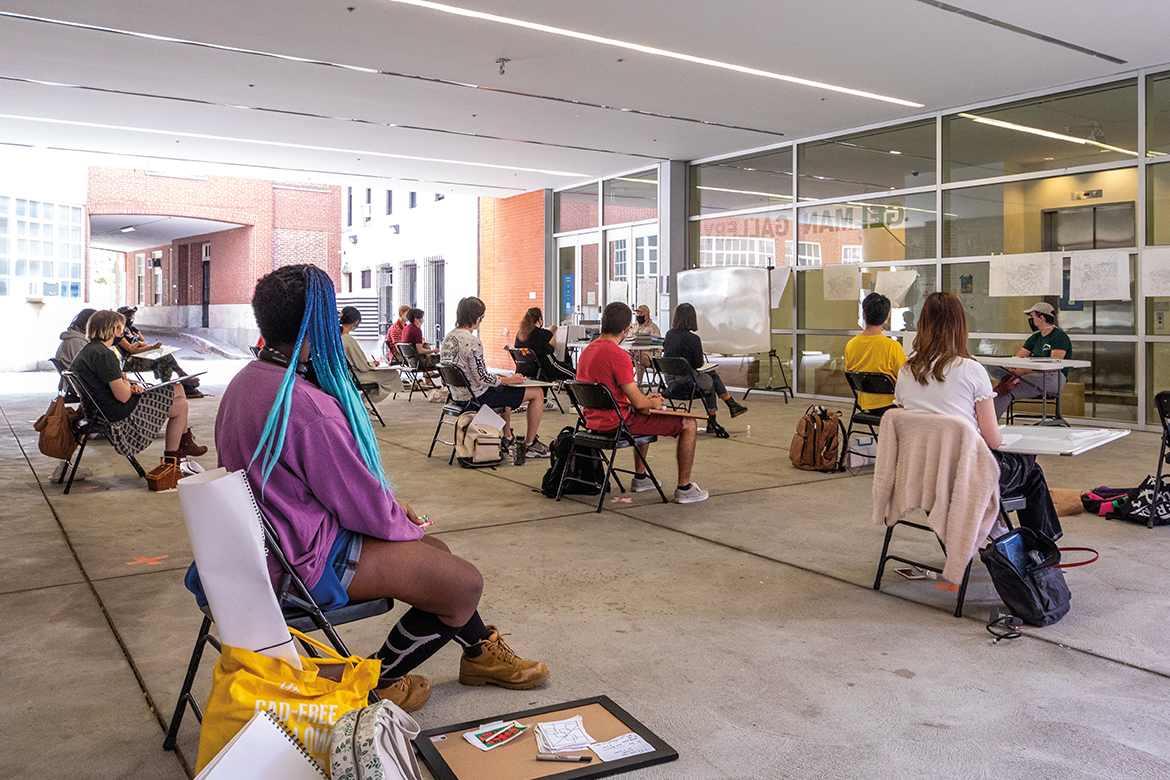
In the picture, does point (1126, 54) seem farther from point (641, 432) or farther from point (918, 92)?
point (641, 432)

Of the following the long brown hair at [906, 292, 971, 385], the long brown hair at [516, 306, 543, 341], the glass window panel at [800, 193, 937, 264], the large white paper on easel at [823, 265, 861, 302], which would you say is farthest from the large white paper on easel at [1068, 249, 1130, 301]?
the long brown hair at [906, 292, 971, 385]

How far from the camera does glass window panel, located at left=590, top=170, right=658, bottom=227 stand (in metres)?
14.2

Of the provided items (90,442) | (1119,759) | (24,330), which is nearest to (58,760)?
(1119,759)

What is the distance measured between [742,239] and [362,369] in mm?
6238

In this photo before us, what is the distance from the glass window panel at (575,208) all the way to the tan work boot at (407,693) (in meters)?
13.4

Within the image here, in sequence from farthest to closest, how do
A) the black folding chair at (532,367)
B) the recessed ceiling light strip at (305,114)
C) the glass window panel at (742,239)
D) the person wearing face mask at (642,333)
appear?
the glass window panel at (742,239), the person wearing face mask at (642,333), the black folding chair at (532,367), the recessed ceiling light strip at (305,114)

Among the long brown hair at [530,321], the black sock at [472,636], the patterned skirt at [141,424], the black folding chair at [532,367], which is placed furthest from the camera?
the long brown hair at [530,321]

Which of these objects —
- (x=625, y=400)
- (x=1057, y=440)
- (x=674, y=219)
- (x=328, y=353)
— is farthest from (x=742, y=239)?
(x=328, y=353)

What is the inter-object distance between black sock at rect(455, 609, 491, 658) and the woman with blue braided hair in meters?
0.28

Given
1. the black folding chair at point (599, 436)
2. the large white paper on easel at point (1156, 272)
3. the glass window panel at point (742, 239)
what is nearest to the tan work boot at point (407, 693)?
the black folding chair at point (599, 436)

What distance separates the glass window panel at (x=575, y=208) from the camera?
51.3ft

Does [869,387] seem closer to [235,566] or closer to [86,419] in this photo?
[235,566]

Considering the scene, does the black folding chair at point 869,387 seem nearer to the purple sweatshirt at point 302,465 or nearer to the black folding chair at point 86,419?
the purple sweatshirt at point 302,465

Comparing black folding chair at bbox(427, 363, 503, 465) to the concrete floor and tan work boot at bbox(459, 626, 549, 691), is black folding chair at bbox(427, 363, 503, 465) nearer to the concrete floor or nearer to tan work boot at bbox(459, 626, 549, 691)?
the concrete floor
